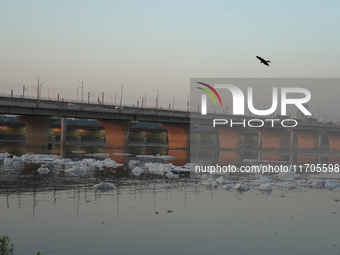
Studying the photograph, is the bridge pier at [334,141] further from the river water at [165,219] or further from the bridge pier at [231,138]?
the river water at [165,219]

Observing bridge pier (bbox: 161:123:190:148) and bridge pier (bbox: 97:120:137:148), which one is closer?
bridge pier (bbox: 97:120:137:148)

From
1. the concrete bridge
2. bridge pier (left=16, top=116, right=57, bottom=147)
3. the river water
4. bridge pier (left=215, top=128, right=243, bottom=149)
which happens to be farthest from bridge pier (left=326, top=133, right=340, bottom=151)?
the river water

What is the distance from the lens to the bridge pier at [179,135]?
117875 mm

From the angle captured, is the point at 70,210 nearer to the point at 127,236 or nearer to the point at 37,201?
the point at 37,201

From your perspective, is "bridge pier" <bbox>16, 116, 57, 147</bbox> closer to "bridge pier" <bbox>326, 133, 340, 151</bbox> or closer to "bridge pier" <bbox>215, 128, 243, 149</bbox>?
"bridge pier" <bbox>215, 128, 243, 149</bbox>

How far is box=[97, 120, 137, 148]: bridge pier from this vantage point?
104312mm

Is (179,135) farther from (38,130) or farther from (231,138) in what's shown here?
(38,130)

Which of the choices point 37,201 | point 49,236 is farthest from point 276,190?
point 49,236

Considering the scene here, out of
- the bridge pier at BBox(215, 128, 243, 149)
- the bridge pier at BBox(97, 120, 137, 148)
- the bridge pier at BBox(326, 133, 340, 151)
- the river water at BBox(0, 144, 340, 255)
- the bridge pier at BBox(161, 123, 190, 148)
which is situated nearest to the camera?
the river water at BBox(0, 144, 340, 255)

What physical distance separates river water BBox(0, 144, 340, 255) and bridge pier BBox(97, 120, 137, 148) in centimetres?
7451

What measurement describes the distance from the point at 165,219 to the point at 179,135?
10040 centimetres

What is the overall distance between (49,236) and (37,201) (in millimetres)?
7130

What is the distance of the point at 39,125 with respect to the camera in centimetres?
8919

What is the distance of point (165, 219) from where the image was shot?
61.4 ft
